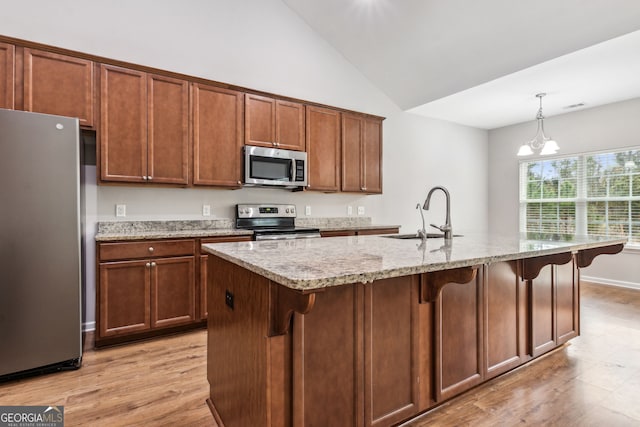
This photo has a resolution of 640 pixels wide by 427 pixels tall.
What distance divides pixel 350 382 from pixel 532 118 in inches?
229

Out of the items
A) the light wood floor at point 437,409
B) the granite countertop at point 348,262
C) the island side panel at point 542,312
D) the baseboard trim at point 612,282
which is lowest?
the light wood floor at point 437,409

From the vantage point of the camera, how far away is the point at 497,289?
198 cm

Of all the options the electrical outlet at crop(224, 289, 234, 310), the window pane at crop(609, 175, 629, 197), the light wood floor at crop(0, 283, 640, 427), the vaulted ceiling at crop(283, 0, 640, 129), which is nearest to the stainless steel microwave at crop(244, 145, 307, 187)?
the light wood floor at crop(0, 283, 640, 427)

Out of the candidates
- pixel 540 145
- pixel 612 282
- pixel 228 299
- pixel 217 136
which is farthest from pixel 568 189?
pixel 228 299

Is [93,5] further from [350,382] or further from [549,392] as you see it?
[549,392]

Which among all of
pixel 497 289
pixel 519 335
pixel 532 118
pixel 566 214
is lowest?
pixel 519 335

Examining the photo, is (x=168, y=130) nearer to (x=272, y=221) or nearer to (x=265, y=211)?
(x=265, y=211)

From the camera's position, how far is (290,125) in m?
3.77

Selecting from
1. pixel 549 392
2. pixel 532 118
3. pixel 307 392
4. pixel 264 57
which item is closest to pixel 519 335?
pixel 549 392

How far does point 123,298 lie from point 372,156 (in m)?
3.26

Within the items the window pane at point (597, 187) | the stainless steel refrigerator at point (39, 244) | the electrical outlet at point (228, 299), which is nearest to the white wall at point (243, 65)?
the stainless steel refrigerator at point (39, 244)

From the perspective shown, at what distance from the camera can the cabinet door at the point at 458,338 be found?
168 cm

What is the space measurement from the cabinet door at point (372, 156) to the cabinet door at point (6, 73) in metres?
3.45

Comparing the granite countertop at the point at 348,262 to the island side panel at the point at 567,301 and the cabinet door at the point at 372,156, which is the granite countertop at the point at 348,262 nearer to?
the island side panel at the point at 567,301
